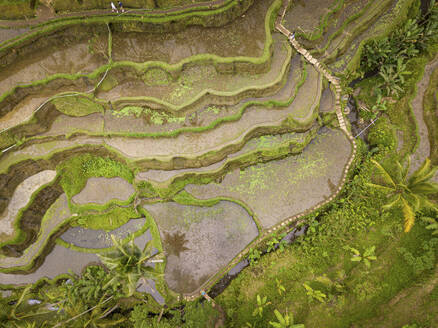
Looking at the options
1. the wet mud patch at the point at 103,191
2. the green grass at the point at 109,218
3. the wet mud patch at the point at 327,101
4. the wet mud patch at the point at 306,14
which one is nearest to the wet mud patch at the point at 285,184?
the wet mud patch at the point at 327,101

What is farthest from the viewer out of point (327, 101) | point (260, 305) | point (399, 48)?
point (327, 101)

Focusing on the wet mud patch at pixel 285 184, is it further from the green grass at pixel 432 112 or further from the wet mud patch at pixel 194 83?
the wet mud patch at pixel 194 83

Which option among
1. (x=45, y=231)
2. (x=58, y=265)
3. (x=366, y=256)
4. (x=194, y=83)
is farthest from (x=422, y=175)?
(x=45, y=231)

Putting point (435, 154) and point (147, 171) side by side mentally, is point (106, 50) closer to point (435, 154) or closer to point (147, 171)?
point (147, 171)

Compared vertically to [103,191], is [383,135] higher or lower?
lower

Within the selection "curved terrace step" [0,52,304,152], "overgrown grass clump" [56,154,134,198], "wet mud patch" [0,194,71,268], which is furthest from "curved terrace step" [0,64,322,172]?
"wet mud patch" [0,194,71,268]

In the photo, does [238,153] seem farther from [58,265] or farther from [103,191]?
[58,265]

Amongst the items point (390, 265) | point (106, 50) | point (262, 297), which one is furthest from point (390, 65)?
point (106, 50)
